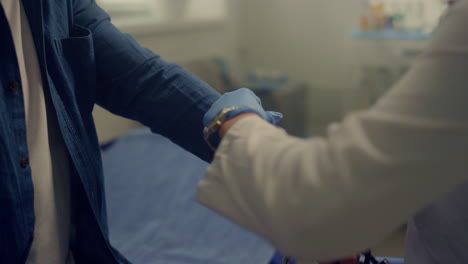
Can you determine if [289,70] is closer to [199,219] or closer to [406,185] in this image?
[199,219]

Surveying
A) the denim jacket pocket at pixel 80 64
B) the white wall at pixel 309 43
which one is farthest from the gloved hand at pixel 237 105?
the white wall at pixel 309 43

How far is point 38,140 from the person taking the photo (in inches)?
26.2

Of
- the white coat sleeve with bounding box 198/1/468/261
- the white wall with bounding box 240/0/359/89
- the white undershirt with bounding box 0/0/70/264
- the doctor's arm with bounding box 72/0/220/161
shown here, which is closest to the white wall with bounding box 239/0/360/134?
the white wall with bounding box 240/0/359/89

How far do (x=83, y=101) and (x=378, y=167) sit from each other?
552 millimetres

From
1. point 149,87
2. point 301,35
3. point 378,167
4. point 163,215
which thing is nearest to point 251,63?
point 301,35

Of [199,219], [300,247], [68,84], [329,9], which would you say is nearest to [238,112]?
[300,247]

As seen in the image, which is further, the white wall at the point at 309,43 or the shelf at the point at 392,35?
the white wall at the point at 309,43

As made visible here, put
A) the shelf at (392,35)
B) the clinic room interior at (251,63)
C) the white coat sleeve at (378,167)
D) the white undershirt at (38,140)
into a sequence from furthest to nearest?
1. the shelf at (392,35)
2. the clinic room interior at (251,63)
3. the white undershirt at (38,140)
4. the white coat sleeve at (378,167)

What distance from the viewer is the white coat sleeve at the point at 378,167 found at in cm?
38

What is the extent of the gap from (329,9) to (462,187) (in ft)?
9.09

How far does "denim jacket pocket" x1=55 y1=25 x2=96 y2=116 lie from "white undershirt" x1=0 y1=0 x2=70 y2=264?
0.16 feet

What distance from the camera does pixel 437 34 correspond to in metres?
0.40

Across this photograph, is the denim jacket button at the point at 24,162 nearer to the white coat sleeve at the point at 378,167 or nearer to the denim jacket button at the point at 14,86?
the denim jacket button at the point at 14,86

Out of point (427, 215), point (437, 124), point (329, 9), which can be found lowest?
point (329, 9)
